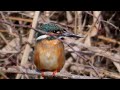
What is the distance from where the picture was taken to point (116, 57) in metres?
3.24

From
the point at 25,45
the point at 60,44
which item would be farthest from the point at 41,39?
the point at 25,45

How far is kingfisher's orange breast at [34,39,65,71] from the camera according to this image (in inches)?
92.7

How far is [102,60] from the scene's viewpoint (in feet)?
11.2

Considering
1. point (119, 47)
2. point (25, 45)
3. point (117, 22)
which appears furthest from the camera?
point (117, 22)

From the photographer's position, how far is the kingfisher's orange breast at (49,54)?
236 centimetres

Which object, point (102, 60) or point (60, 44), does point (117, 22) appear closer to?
point (102, 60)

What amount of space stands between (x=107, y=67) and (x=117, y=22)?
1.49 ft

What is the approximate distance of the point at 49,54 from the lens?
235 cm

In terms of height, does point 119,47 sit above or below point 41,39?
below
